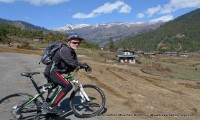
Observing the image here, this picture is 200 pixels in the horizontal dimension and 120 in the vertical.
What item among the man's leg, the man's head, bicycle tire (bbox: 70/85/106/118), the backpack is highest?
the man's head

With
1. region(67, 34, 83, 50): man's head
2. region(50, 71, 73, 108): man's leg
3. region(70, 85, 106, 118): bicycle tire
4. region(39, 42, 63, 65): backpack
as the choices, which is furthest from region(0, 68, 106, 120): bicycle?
region(67, 34, 83, 50): man's head

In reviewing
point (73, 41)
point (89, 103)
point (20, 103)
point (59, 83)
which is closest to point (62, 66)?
point (59, 83)

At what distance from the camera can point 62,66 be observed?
9242 mm

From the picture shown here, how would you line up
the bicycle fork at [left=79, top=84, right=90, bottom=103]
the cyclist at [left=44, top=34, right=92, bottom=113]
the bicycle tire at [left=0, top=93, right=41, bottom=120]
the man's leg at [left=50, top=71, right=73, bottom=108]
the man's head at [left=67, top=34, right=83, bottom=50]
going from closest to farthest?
1. the bicycle tire at [left=0, top=93, right=41, bottom=120]
2. the cyclist at [left=44, top=34, right=92, bottom=113]
3. the man's leg at [left=50, top=71, right=73, bottom=108]
4. the man's head at [left=67, top=34, right=83, bottom=50]
5. the bicycle fork at [left=79, top=84, right=90, bottom=103]

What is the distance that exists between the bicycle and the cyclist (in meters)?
0.23

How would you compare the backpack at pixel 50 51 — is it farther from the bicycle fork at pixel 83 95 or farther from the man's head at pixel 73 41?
the bicycle fork at pixel 83 95

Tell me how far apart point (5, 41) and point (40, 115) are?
101674 millimetres

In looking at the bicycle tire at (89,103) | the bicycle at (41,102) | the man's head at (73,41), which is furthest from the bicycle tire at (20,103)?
the man's head at (73,41)

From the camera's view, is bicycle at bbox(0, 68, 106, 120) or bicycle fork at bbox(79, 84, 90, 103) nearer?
bicycle at bbox(0, 68, 106, 120)

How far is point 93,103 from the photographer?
10.4 meters

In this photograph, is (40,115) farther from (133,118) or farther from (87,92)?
(133,118)

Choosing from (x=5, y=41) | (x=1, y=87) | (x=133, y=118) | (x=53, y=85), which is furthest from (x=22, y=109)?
(x=5, y=41)

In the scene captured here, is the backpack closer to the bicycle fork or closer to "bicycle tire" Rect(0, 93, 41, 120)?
"bicycle tire" Rect(0, 93, 41, 120)

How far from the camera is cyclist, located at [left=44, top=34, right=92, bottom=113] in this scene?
9008 mm
